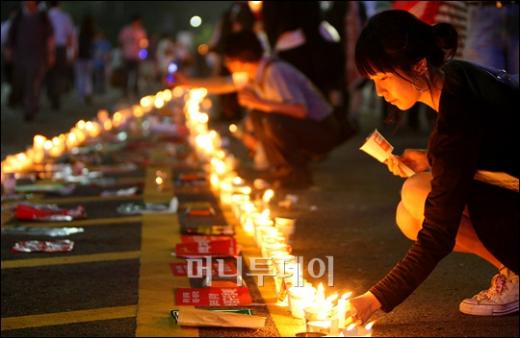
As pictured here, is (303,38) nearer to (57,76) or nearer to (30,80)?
(30,80)

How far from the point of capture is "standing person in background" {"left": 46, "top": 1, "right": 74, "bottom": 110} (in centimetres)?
1669

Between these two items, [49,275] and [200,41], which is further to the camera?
[200,41]

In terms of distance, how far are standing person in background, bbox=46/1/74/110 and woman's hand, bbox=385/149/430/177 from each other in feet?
42.2

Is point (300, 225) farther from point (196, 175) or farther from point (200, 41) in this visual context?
point (200, 41)

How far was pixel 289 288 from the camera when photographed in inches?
160

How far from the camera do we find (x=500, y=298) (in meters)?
3.96

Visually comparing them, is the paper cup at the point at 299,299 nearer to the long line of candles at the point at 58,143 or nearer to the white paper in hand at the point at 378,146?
the white paper in hand at the point at 378,146

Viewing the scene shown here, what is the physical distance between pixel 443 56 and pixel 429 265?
0.79m

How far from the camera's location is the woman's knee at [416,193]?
3969mm

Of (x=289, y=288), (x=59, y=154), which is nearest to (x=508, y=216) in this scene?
(x=289, y=288)

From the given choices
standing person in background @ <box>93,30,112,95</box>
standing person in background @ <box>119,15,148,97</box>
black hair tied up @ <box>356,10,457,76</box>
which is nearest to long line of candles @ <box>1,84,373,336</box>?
black hair tied up @ <box>356,10,457,76</box>

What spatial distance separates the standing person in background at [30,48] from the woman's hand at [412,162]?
10.4m

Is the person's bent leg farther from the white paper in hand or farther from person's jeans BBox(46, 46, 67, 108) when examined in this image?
person's jeans BBox(46, 46, 67, 108)

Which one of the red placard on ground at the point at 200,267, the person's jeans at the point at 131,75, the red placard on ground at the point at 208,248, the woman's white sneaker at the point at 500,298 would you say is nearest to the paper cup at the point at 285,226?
the red placard on ground at the point at 208,248
